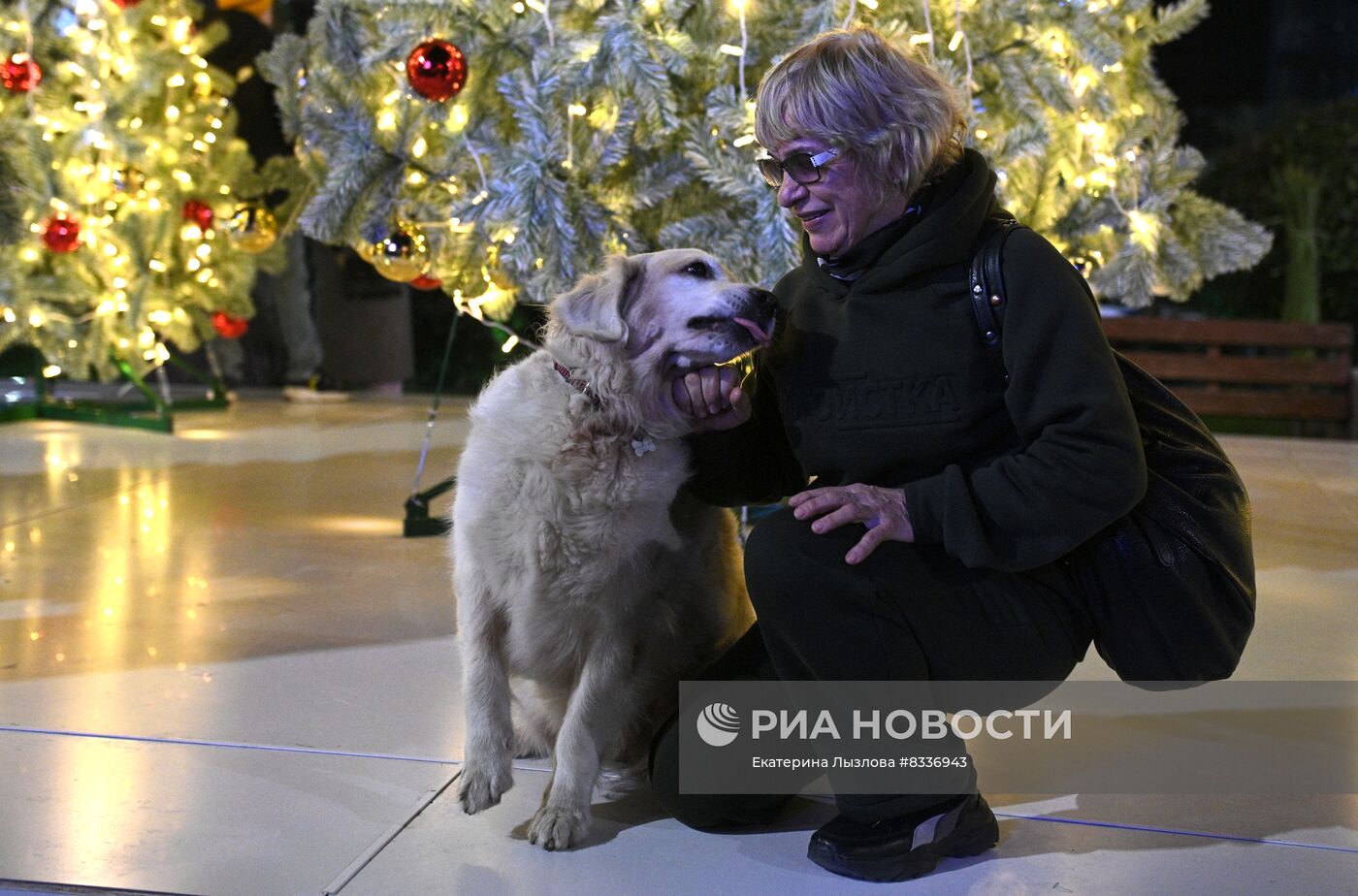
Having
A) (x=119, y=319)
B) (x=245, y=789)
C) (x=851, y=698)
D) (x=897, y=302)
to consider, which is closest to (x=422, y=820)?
(x=245, y=789)

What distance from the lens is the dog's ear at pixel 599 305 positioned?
189cm

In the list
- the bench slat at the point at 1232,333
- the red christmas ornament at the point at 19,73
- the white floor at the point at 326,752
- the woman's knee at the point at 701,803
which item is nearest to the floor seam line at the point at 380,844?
the white floor at the point at 326,752

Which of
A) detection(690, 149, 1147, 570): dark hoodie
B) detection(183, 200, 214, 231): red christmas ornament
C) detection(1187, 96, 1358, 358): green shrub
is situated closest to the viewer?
detection(690, 149, 1147, 570): dark hoodie

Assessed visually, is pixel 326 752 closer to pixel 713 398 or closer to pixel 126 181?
pixel 713 398

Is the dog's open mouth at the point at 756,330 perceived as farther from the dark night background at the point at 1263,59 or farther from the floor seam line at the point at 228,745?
the dark night background at the point at 1263,59

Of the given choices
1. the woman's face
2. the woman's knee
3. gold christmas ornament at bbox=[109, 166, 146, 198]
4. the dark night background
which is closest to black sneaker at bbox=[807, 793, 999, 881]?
the woman's knee

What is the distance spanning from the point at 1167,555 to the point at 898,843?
0.51 metres

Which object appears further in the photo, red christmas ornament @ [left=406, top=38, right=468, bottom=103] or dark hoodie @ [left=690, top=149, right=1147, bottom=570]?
red christmas ornament @ [left=406, top=38, right=468, bottom=103]

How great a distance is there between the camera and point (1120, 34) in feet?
12.0

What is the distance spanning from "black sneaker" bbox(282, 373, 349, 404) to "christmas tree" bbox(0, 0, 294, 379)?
1.14 meters

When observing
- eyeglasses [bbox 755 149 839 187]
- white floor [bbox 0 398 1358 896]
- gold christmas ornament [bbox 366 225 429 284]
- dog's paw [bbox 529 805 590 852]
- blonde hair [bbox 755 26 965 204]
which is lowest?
white floor [bbox 0 398 1358 896]

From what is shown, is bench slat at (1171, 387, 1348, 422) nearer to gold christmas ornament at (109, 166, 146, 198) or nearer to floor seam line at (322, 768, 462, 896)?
gold christmas ornament at (109, 166, 146, 198)

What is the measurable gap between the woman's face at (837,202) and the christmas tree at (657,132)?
1.10m

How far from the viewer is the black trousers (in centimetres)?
166
